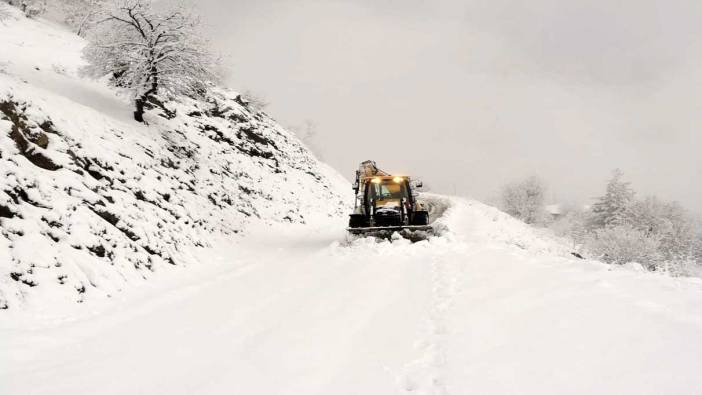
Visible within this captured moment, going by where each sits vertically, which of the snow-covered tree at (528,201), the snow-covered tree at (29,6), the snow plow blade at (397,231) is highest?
the snow-covered tree at (29,6)

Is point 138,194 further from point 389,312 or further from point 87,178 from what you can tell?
point 389,312

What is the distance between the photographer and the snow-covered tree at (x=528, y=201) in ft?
214

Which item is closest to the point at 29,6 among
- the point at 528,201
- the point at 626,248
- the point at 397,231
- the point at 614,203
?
the point at 397,231

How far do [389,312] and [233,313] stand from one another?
280 cm

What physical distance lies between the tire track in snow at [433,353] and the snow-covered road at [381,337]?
0.07ft

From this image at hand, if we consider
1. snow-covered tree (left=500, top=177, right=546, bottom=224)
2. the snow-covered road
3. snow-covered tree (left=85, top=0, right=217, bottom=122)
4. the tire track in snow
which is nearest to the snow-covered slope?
the snow-covered road

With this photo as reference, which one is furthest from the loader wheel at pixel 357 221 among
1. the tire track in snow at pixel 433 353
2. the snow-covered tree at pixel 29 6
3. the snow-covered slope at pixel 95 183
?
the snow-covered tree at pixel 29 6

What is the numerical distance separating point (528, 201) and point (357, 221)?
191 ft

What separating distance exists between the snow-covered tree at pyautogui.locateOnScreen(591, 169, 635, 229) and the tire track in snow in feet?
146

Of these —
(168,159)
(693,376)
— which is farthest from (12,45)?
(693,376)

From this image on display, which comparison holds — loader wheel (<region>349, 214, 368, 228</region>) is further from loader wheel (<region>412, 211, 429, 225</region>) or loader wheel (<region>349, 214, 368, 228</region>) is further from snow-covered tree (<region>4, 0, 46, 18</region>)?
snow-covered tree (<region>4, 0, 46, 18</region>)

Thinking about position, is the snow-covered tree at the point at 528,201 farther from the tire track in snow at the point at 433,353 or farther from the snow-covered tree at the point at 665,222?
the tire track in snow at the point at 433,353

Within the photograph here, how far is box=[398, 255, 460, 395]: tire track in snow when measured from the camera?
14.1ft

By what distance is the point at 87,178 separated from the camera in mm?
10234
